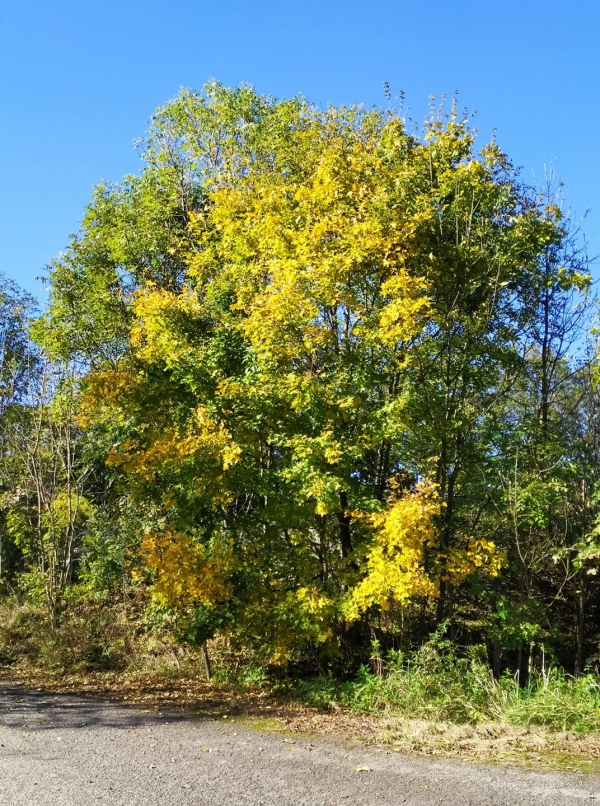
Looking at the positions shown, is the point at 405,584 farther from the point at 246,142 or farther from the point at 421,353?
the point at 246,142

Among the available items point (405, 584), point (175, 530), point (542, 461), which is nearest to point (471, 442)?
point (542, 461)

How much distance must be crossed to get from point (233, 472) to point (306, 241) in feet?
11.1

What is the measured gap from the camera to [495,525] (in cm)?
998

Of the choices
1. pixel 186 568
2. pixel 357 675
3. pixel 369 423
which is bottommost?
pixel 357 675

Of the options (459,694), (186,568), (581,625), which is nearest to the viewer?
(459,694)

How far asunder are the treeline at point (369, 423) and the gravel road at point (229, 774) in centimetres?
211

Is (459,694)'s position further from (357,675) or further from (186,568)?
(186,568)

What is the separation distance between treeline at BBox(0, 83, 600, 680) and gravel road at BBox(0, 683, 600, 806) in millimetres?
2109

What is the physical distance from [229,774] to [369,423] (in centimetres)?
460

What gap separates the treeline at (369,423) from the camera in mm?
8656

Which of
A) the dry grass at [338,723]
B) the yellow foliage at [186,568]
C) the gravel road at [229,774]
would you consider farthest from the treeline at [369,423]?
the gravel road at [229,774]

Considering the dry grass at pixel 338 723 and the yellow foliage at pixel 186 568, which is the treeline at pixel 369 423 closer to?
the yellow foliage at pixel 186 568

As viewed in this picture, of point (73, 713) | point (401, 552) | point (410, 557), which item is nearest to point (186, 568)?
point (73, 713)

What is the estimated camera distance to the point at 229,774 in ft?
18.0
